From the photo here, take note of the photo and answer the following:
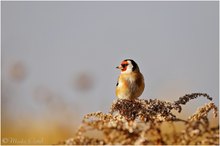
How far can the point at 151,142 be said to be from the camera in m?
2.46

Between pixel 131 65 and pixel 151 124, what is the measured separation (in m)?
3.17

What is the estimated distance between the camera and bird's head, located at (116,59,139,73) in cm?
575


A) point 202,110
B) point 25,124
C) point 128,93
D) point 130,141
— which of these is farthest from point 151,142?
point 25,124

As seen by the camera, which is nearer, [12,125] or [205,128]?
[205,128]

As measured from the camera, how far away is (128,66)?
5785 mm

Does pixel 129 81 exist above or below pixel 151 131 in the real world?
above

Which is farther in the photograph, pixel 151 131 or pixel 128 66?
pixel 128 66

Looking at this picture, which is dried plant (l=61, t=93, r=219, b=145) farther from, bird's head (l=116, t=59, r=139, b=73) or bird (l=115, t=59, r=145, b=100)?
bird's head (l=116, t=59, r=139, b=73)

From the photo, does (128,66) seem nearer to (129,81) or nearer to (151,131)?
(129,81)

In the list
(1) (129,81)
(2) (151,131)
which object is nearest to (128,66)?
(1) (129,81)

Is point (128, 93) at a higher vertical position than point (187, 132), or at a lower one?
higher

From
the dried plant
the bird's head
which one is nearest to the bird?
the bird's head

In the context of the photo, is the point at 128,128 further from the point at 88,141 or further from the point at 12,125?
the point at 12,125

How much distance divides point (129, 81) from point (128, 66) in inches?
11.9
